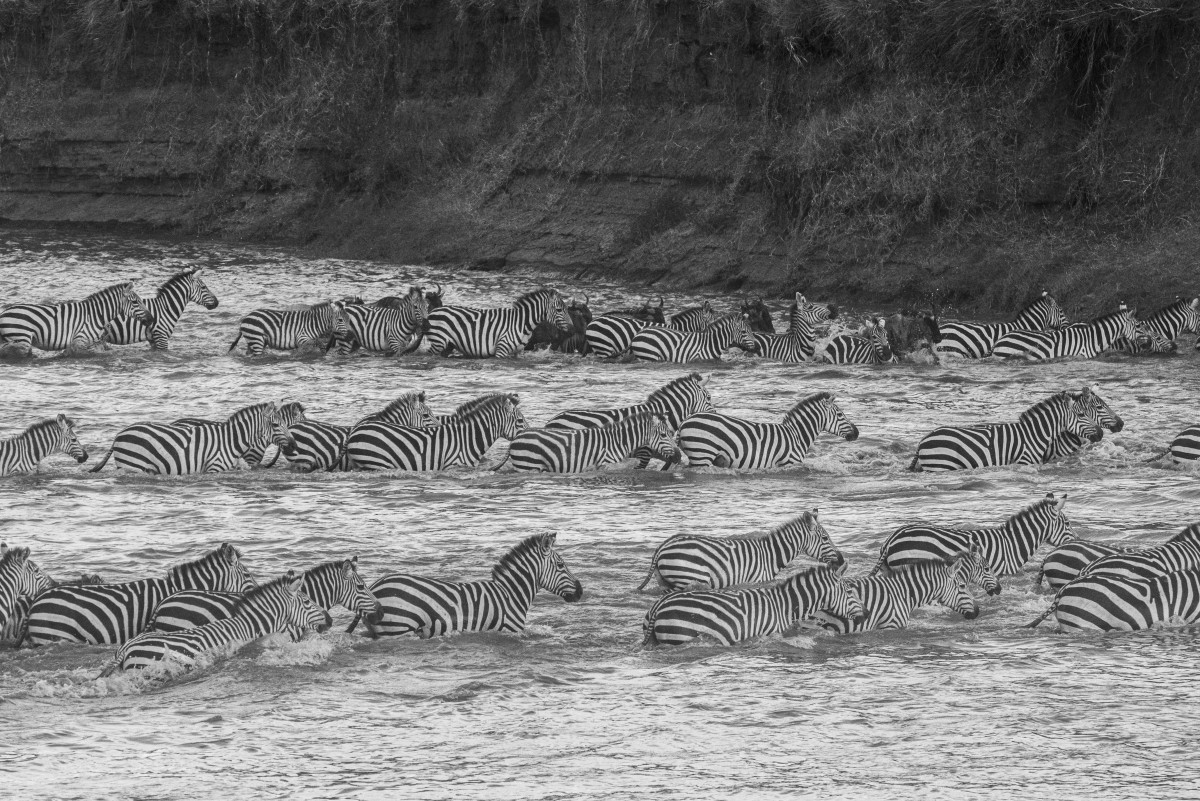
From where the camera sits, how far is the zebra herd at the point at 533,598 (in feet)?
31.5

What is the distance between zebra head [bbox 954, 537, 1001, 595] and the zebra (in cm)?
352

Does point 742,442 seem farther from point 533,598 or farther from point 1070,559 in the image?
point 533,598

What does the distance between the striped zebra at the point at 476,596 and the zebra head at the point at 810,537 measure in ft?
5.22

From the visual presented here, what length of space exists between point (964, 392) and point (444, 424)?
6.13 metres

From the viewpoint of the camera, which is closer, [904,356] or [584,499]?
[584,499]

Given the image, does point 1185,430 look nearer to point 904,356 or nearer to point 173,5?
point 904,356

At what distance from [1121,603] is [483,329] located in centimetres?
1157

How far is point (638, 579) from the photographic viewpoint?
36.8 feet

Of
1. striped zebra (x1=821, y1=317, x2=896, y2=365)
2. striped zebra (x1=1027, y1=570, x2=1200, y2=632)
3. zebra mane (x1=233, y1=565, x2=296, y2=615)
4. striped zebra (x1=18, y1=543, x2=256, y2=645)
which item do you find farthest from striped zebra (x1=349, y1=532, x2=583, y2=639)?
striped zebra (x1=821, y1=317, x2=896, y2=365)

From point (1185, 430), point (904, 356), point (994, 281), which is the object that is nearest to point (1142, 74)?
point (994, 281)

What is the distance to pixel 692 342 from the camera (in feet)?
66.1

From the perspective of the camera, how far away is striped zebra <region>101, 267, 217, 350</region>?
20.9m

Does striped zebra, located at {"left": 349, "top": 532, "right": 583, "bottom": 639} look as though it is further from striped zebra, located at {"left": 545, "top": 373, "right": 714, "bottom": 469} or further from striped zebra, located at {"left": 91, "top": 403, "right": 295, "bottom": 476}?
striped zebra, located at {"left": 91, "top": 403, "right": 295, "bottom": 476}

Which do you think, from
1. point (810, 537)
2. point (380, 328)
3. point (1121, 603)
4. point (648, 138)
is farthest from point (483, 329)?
point (1121, 603)
